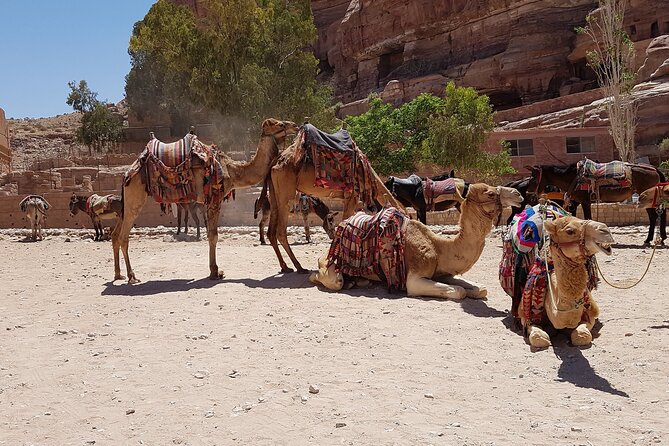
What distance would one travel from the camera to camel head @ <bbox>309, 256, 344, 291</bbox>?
26.1 feet

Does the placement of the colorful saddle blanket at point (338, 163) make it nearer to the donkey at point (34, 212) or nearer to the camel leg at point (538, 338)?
the camel leg at point (538, 338)

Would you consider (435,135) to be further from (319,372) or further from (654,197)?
(319,372)

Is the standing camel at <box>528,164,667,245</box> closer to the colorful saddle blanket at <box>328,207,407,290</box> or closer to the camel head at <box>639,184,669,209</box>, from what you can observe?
the camel head at <box>639,184,669,209</box>

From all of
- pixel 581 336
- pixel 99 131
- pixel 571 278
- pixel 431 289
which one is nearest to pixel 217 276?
pixel 431 289

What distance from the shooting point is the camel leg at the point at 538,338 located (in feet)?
16.8

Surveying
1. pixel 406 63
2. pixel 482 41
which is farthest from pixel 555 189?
pixel 406 63

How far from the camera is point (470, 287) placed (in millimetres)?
7211

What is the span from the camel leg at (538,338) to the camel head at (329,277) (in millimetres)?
3096

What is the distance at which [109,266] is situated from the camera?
39.4 feet

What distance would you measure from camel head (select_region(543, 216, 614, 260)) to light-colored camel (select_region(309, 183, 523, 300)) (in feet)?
6.11

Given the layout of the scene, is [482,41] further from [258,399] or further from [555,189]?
[258,399]

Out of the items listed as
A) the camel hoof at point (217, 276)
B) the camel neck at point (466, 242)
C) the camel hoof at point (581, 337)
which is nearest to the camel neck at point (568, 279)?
the camel hoof at point (581, 337)

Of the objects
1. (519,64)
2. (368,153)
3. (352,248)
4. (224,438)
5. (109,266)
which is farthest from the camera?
(519,64)

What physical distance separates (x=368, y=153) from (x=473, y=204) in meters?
22.0
